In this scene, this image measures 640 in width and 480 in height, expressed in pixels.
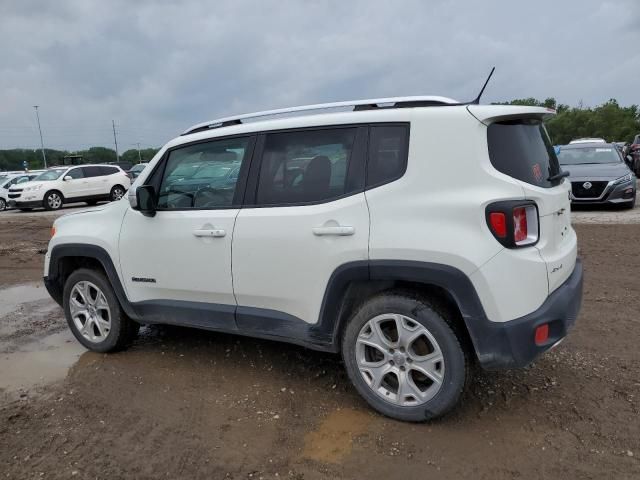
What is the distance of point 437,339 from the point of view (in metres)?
2.91

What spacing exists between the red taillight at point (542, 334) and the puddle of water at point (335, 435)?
110 cm

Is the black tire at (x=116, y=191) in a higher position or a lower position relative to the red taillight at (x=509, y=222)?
lower

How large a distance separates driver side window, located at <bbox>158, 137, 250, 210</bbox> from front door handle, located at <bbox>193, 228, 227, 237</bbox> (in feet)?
0.60

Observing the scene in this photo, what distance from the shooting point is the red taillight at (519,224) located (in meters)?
2.72

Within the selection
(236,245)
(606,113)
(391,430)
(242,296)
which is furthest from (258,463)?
(606,113)

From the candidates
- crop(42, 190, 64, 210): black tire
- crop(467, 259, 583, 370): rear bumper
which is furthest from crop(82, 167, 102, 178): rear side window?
crop(467, 259, 583, 370): rear bumper

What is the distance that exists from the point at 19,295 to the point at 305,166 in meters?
5.18

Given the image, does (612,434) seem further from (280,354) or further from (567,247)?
(280,354)

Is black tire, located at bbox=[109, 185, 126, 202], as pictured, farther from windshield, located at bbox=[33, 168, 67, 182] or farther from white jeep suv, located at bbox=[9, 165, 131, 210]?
windshield, located at bbox=[33, 168, 67, 182]

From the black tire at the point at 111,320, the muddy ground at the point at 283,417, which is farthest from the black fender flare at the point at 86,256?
the muddy ground at the point at 283,417

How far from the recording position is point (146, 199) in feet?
12.7

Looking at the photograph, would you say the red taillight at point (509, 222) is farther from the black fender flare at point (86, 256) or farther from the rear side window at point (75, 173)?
the rear side window at point (75, 173)

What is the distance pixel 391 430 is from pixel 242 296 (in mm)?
1290

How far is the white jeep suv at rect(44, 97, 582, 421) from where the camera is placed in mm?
2773
